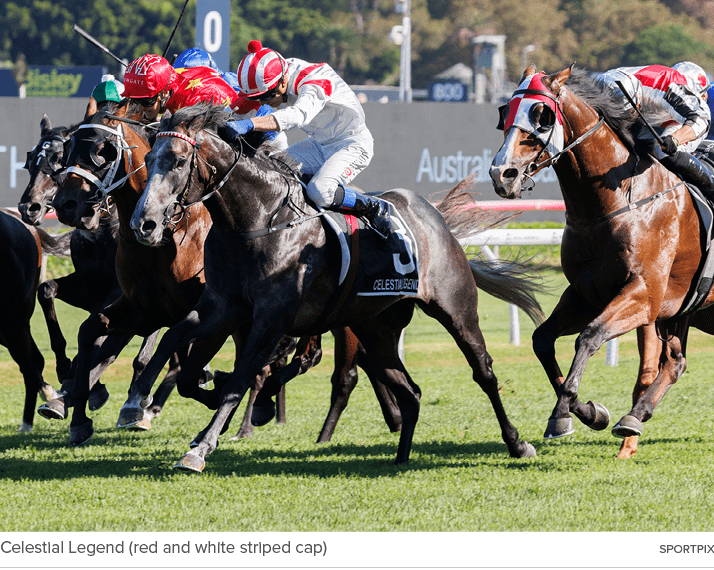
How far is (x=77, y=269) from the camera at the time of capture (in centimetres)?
607

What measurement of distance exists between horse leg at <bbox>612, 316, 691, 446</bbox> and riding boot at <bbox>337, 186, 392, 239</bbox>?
1.44m

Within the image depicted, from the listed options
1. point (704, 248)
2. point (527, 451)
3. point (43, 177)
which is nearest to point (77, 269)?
point (43, 177)

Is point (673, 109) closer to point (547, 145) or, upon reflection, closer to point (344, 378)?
point (547, 145)

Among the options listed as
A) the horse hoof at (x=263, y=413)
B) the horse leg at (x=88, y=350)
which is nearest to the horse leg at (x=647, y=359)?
the horse hoof at (x=263, y=413)

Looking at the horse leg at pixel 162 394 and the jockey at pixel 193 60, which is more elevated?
the jockey at pixel 193 60

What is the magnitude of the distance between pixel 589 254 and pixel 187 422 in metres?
2.88

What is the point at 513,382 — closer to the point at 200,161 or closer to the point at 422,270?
the point at 422,270

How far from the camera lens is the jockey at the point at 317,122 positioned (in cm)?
464

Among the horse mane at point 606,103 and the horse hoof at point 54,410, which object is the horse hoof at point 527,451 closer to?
the horse mane at point 606,103

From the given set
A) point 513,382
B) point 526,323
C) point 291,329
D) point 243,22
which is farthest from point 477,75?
point 291,329

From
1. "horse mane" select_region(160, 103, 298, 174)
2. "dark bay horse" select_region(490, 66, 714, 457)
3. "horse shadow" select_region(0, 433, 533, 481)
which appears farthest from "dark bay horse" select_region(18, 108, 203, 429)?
"dark bay horse" select_region(490, 66, 714, 457)

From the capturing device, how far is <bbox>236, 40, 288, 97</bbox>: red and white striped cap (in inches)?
188

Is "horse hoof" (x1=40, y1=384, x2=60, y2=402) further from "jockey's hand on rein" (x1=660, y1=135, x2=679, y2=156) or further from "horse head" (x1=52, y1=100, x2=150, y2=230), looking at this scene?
"jockey's hand on rein" (x1=660, y1=135, x2=679, y2=156)

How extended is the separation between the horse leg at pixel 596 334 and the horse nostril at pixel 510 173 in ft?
2.47
